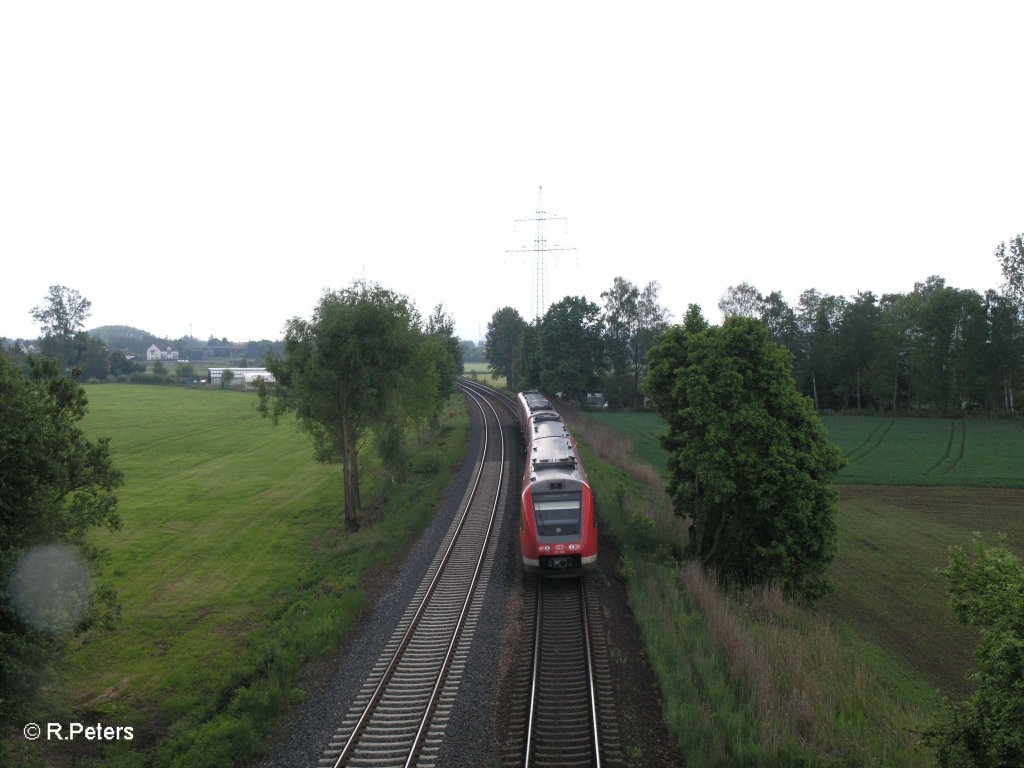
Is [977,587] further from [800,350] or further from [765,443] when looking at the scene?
[800,350]

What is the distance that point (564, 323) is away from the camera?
238 ft

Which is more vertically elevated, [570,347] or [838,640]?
[570,347]

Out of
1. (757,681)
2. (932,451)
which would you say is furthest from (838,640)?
(932,451)

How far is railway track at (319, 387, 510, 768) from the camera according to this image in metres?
10.6

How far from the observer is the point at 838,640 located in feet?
52.4

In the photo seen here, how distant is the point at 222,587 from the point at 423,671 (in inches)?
473

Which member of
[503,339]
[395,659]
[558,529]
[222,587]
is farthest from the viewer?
[503,339]

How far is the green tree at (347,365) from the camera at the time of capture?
86.8 feet

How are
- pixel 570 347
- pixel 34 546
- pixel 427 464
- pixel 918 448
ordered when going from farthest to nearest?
pixel 570 347
pixel 918 448
pixel 427 464
pixel 34 546

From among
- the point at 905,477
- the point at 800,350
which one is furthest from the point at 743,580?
the point at 800,350

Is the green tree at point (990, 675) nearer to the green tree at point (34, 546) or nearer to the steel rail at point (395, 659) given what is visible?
the steel rail at point (395, 659)

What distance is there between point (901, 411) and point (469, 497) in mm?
70142

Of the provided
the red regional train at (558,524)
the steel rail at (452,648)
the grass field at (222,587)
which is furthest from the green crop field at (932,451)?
the grass field at (222,587)

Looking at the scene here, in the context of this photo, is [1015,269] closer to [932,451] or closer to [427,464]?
[932,451]
